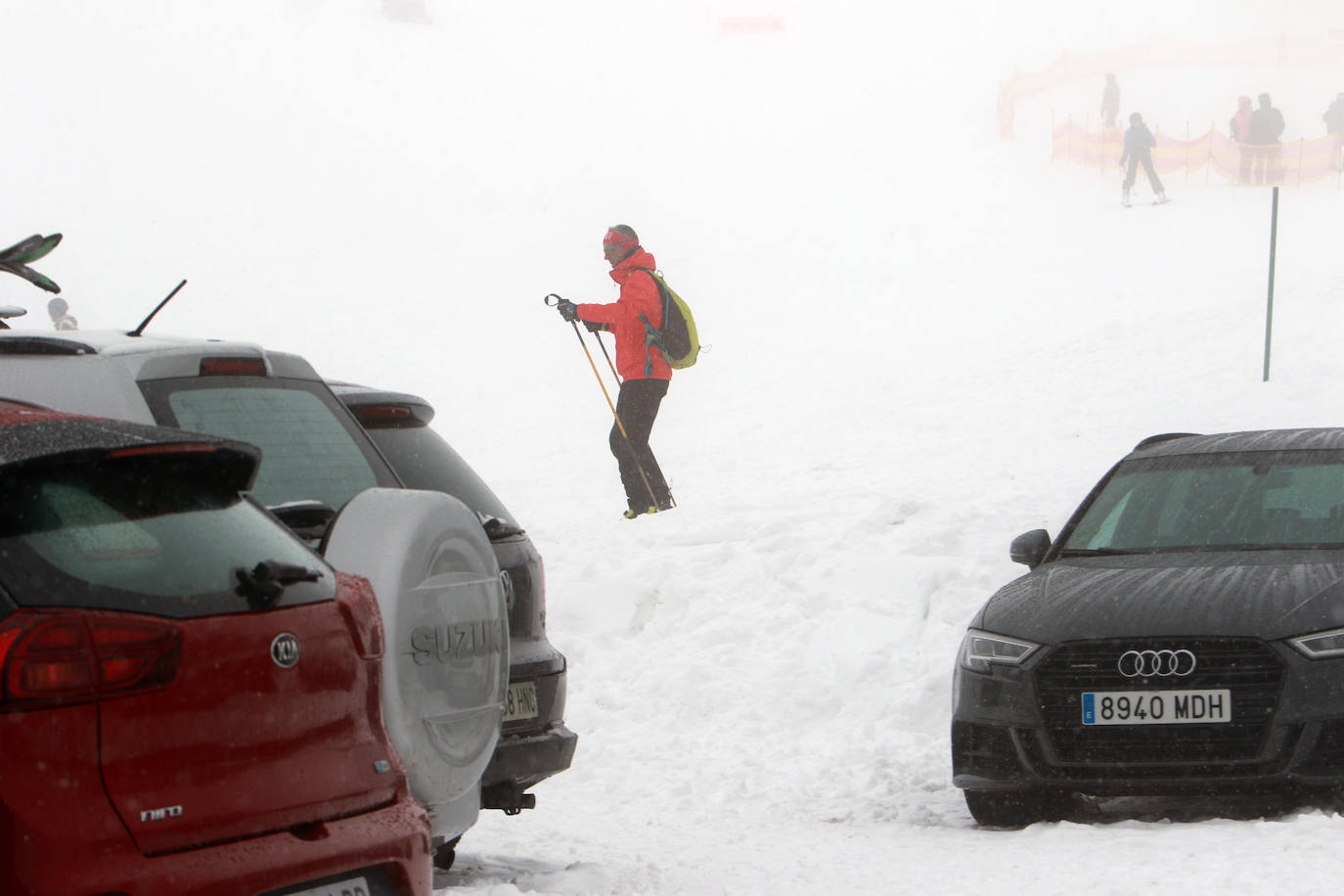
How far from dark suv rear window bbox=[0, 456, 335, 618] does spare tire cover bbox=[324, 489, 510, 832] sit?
0.62m

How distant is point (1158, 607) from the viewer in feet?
21.2

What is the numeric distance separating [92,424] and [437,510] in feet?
3.71

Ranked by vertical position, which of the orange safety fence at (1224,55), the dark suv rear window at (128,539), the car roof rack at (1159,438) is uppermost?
the orange safety fence at (1224,55)

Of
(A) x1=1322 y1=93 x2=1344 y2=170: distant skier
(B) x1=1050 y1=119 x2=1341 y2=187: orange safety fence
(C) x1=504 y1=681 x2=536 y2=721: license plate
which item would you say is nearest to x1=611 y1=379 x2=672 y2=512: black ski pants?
(C) x1=504 y1=681 x2=536 y2=721: license plate

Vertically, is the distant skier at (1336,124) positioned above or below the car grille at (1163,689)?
above

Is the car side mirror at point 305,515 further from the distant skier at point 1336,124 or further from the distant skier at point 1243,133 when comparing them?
the distant skier at point 1336,124

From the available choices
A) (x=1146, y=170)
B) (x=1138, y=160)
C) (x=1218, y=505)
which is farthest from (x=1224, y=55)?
(x=1218, y=505)

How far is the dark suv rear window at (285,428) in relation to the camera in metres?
4.64

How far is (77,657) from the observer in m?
2.83

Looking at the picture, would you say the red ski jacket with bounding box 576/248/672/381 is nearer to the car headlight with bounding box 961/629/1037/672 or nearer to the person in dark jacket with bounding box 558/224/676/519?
the person in dark jacket with bounding box 558/224/676/519

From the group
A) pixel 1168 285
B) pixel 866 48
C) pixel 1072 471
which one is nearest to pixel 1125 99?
pixel 866 48

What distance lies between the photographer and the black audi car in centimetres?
618

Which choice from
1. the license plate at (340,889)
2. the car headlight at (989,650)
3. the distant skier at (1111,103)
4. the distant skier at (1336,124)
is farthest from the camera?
the distant skier at (1111,103)

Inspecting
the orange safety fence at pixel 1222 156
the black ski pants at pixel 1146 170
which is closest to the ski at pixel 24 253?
the black ski pants at pixel 1146 170
